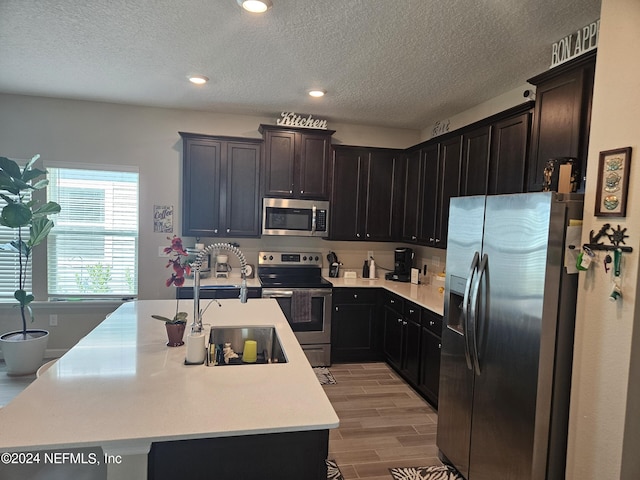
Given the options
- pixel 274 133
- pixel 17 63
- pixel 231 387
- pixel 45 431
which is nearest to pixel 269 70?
pixel 274 133

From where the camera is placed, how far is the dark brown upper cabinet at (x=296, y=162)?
4.32 meters

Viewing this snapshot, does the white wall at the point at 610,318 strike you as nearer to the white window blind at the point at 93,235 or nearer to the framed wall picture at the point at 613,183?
the framed wall picture at the point at 613,183

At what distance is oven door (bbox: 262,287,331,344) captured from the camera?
4121mm

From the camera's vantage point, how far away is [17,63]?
3137mm

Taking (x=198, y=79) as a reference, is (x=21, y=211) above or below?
below

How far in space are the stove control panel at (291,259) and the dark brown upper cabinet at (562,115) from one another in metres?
2.68

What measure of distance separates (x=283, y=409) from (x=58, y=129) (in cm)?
418

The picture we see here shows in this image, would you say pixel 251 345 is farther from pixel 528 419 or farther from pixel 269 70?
pixel 269 70

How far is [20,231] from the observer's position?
12.3 ft

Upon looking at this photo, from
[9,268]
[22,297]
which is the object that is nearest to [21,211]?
[22,297]

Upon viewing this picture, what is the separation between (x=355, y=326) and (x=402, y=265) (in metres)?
0.94

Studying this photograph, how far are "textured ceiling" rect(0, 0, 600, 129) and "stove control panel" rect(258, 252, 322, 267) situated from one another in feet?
5.57

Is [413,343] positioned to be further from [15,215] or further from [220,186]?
[15,215]

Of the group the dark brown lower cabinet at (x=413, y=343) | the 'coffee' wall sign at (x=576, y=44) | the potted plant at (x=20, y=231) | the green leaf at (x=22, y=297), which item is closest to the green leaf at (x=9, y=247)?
the potted plant at (x=20, y=231)
